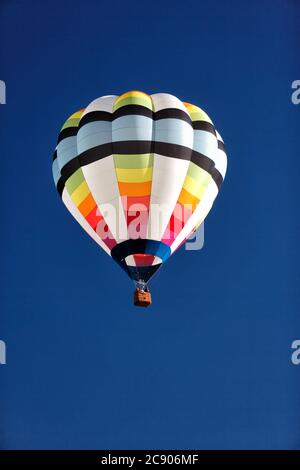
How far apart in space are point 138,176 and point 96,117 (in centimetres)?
114

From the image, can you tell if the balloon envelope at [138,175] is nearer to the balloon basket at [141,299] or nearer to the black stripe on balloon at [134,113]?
the black stripe on balloon at [134,113]

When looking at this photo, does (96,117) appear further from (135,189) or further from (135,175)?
(135,189)

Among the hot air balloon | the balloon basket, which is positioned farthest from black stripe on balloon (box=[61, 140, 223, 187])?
the balloon basket

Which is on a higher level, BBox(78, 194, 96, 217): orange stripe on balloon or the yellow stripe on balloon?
the yellow stripe on balloon

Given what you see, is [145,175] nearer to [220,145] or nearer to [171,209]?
[171,209]

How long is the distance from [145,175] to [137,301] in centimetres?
189

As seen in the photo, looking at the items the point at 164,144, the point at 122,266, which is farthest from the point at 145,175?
the point at 122,266

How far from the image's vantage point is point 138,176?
45.6ft

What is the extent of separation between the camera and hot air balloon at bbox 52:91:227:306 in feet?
45.5

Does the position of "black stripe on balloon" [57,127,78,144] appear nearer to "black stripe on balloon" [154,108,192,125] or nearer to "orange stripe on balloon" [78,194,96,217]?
"orange stripe on balloon" [78,194,96,217]

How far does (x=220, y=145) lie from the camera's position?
14.8 meters

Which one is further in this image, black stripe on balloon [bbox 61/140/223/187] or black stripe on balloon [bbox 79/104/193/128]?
black stripe on balloon [bbox 79/104/193/128]

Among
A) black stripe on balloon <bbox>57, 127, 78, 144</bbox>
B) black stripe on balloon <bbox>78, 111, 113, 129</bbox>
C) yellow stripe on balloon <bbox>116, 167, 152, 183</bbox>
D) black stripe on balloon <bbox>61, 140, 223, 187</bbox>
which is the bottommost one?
yellow stripe on balloon <bbox>116, 167, 152, 183</bbox>

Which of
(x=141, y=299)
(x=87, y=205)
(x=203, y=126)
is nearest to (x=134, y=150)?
(x=87, y=205)
